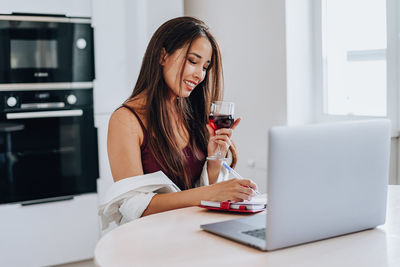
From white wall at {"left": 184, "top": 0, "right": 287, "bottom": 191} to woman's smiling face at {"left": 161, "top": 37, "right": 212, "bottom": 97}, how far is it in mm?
1166

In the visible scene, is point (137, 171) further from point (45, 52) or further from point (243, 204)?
point (45, 52)

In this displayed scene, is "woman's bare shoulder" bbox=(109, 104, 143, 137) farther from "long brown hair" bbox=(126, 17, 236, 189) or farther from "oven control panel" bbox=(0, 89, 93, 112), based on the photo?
"oven control panel" bbox=(0, 89, 93, 112)

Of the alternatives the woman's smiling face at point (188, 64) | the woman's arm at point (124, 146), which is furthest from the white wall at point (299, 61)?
the woman's arm at point (124, 146)

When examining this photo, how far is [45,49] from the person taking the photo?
3.22 metres

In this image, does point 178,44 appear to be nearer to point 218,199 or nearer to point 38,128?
point 218,199

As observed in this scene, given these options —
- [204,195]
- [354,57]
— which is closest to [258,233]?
[204,195]

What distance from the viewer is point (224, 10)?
3.61m

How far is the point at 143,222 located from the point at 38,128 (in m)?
1.97

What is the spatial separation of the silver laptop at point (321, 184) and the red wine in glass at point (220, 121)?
1.71 ft

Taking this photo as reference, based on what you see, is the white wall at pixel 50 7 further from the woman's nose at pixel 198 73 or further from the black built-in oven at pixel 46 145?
the woman's nose at pixel 198 73

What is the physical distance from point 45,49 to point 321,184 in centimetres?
245

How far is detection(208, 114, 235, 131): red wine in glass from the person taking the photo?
178 centimetres

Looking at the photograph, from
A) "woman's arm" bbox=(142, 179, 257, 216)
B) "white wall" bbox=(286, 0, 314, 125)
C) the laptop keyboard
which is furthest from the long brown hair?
"white wall" bbox=(286, 0, 314, 125)

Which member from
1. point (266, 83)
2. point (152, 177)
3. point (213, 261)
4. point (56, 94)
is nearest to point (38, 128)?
point (56, 94)
